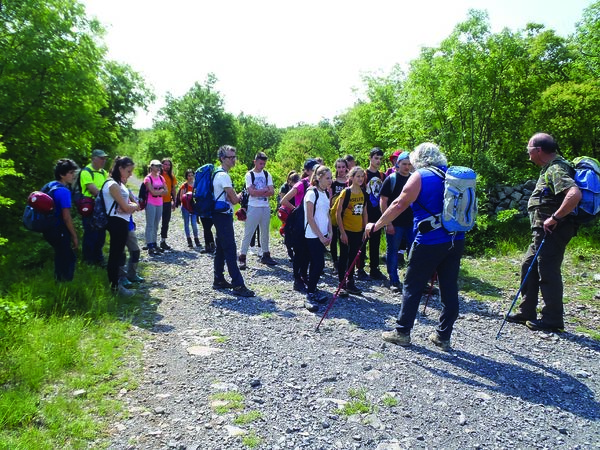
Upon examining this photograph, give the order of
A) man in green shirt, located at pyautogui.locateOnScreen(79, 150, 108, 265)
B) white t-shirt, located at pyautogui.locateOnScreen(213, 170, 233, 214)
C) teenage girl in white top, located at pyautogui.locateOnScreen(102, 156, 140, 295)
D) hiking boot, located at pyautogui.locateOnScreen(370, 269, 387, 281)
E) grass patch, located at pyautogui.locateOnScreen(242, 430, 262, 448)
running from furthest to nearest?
hiking boot, located at pyautogui.locateOnScreen(370, 269, 387, 281)
man in green shirt, located at pyautogui.locateOnScreen(79, 150, 108, 265)
white t-shirt, located at pyautogui.locateOnScreen(213, 170, 233, 214)
teenage girl in white top, located at pyautogui.locateOnScreen(102, 156, 140, 295)
grass patch, located at pyautogui.locateOnScreen(242, 430, 262, 448)

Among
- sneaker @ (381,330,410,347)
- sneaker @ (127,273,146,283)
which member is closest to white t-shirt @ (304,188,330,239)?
sneaker @ (381,330,410,347)

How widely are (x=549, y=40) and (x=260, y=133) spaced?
5590 cm

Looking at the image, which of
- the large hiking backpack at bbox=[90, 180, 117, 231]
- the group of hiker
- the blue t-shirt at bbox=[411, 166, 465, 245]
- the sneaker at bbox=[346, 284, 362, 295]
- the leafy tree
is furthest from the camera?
the leafy tree

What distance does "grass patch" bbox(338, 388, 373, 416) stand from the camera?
3.50 meters

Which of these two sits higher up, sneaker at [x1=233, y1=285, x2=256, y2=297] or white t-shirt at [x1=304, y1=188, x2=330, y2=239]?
white t-shirt at [x1=304, y1=188, x2=330, y2=239]

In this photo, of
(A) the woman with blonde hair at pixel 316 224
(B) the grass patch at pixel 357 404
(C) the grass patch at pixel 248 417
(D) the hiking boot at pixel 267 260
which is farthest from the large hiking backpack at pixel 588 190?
(D) the hiking boot at pixel 267 260

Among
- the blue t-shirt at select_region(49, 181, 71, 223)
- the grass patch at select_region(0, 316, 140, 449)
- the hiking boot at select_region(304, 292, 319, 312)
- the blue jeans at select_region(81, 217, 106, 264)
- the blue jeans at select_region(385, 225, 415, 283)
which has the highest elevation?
the blue t-shirt at select_region(49, 181, 71, 223)

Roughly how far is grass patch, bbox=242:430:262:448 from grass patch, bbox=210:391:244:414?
39 cm

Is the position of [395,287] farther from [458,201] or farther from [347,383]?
[347,383]

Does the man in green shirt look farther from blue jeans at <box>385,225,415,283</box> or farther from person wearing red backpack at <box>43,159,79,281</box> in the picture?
blue jeans at <box>385,225,415,283</box>

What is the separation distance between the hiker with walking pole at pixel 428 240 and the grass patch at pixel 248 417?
213 cm

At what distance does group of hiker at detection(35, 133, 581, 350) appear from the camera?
4.62 meters

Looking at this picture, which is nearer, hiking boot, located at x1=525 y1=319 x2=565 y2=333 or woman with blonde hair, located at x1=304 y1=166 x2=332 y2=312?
hiking boot, located at x1=525 y1=319 x2=565 y2=333

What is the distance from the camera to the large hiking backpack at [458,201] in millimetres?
4363
